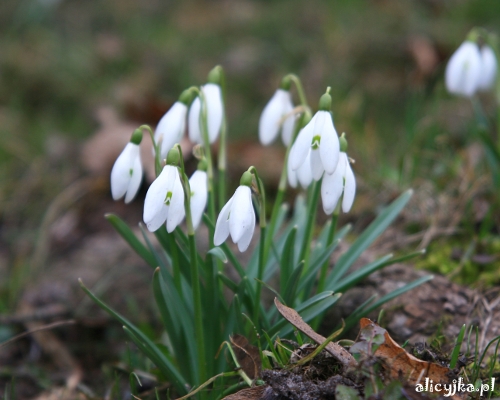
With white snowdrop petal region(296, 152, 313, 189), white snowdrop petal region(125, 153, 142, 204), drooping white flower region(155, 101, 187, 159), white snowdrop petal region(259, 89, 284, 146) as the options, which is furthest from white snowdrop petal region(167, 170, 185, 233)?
white snowdrop petal region(259, 89, 284, 146)

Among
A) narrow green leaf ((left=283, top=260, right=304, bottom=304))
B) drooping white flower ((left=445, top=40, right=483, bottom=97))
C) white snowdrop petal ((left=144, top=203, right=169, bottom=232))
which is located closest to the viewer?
white snowdrop petal ((left=144, top=203, right=169, bottom=232))

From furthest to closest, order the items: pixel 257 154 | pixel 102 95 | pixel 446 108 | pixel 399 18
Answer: pixel 399 18 < pixel 102 95 < pixel 446 108 < pixel 257 154

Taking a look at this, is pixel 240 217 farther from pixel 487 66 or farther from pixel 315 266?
pixel 487 66

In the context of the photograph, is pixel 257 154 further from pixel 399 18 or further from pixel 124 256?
pixel 399 18

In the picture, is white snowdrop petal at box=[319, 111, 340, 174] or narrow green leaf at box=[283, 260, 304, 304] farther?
narrow green leaf at box=[283, 260, 304, 304]

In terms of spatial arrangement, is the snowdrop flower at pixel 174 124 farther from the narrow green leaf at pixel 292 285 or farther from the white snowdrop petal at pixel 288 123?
the narrow green leaf at pixel 292 285

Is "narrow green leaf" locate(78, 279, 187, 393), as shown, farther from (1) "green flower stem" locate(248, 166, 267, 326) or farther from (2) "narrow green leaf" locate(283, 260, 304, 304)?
(2) "narrow green leaf" locate(283, 260, 304, 304)

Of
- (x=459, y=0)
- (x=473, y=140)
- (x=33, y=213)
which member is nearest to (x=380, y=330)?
(x=473, y=140)

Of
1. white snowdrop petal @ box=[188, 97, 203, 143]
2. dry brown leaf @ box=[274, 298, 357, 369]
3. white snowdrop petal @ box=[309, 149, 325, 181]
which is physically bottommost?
dry brown leaf @ box=[274, 298, 357, 369]
